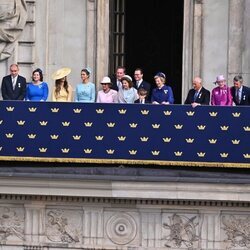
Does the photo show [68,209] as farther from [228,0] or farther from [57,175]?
[228,0]

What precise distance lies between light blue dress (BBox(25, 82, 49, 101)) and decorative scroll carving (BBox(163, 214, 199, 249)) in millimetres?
3475

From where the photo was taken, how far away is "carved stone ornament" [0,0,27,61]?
61.2 metres

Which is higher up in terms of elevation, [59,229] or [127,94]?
[127,94]

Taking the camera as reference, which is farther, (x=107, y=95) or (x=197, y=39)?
(x=197, y=39)

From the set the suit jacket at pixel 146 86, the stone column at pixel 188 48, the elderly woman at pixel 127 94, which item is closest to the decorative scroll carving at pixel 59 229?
the elderly woman at pixel 127 94

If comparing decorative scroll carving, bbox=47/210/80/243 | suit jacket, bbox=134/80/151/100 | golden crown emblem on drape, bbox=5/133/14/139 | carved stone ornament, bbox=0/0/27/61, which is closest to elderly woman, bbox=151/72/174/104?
suit jacket, bbox=134/80/151/100

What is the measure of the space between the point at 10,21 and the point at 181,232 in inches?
238

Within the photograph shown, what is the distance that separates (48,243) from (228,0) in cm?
627

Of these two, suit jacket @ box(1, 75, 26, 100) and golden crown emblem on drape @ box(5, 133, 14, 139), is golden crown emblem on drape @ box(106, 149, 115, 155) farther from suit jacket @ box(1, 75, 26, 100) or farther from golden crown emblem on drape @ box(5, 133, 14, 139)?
suit jacket @ box(1, 75, 26, 100)

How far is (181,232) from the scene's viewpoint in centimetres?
5869

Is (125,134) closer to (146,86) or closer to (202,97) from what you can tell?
(146,86)

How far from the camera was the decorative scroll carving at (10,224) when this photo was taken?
194ft

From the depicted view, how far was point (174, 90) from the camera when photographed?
62.2 metres

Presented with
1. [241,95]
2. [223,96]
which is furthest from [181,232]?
[241,95]
